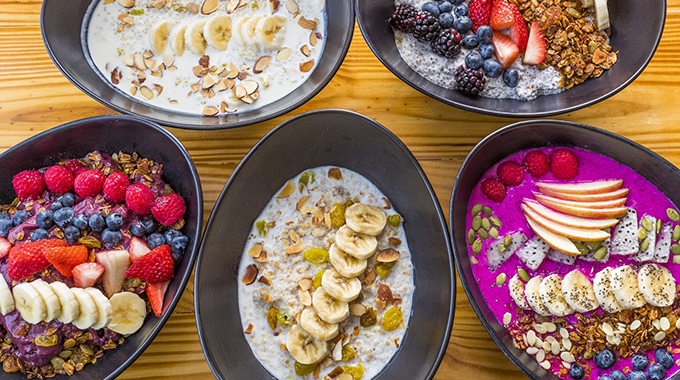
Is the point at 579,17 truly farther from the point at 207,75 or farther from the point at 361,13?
the point at 207,75

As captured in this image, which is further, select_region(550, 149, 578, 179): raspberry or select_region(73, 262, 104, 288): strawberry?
select_region(550, 149, 578, 179): raspberry

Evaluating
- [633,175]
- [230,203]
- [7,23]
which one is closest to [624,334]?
[633,175]

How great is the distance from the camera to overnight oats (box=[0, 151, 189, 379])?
1397mm

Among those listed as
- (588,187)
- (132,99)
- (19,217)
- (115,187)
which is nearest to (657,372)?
(588,187)

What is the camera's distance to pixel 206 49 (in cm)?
171

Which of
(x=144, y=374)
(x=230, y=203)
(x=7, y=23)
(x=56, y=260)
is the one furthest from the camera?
(x=7, y=23)

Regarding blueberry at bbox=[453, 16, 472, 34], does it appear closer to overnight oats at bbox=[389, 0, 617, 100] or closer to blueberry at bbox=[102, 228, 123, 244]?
overnight oats at bbox=[389, 0, 617, 100]

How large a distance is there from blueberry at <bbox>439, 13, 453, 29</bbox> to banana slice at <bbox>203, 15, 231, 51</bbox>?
793mm

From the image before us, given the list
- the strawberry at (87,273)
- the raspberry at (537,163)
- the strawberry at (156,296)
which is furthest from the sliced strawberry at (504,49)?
the strawberry at (87,273)

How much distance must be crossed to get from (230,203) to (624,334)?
1.43 meters

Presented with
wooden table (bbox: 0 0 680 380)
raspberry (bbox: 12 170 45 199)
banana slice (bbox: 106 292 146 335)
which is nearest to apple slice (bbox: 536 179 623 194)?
wooden table (bbox: 0 0 680 380)

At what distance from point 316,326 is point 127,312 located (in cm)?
62

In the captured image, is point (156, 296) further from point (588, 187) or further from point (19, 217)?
point (588, 187)

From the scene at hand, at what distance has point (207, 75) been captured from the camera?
→ 1672mm
